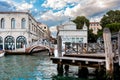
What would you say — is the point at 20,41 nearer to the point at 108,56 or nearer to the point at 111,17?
the point at 111,17

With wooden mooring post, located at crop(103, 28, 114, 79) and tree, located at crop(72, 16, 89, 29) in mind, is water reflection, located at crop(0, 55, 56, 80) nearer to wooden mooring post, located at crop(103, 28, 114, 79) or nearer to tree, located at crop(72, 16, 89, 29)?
wooden mooring post, located at crop(103, 28, 114, 79)

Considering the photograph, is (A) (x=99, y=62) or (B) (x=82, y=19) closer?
(A) (x=99, y=62)

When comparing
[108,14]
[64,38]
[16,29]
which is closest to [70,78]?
[64,38]

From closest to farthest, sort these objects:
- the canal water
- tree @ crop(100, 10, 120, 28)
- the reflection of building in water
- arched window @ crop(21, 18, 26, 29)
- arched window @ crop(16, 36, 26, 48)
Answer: the canal water → the reflection of building in water → arched window @ crop(16, 36, 26, 48) → arched window @ crop(21, 18, 26, 29) → tree @ crop(100, 10, 120, 28)

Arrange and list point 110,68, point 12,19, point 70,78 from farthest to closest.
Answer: point 12,19
point 70,78
point 110,68

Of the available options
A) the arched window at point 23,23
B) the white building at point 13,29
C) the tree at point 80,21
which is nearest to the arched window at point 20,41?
the white building at point 13,29

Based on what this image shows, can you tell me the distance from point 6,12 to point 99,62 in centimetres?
3993

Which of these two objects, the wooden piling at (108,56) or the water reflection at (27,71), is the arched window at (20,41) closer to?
the water reflection at (27,71)

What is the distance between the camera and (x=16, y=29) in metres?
51.4

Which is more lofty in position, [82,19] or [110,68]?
[82,19]

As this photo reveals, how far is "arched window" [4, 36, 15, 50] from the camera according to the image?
5091cm

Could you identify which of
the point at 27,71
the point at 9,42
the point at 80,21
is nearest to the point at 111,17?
the point at 80,21

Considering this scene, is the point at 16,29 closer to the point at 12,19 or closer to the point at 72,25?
the point at 12,19

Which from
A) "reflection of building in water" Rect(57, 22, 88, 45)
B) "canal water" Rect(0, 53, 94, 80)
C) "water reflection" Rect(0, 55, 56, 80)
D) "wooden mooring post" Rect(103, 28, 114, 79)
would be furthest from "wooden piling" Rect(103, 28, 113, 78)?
"reflection of building in water" Rect(57, 22, 88, 45)
